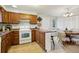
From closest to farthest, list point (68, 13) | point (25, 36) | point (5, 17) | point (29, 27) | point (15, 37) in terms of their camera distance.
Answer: point (68, 13), point (5, 17), point (15, 37), point (25, 36), point (29, 27)

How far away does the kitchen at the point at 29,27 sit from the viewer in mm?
2593

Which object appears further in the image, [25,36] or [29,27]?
[29,27]

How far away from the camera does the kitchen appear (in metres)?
2.59

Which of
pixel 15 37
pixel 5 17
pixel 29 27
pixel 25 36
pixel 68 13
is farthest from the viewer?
pixel 29 27

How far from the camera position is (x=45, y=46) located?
10.2ft

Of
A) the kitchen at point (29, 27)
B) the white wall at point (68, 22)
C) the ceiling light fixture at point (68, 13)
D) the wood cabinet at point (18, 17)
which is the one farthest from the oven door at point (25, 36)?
the ceiling light fixture at point (68, 13)

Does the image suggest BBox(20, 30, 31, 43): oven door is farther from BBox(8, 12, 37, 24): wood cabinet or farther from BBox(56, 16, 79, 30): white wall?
BBox(56, 16, 79, 30): white wall

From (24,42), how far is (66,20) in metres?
2.42

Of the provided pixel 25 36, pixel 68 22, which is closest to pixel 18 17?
pixel 25 36

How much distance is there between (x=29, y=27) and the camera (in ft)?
15.8

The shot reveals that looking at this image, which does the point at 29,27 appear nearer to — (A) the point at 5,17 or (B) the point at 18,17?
(B) the point at 18,17
